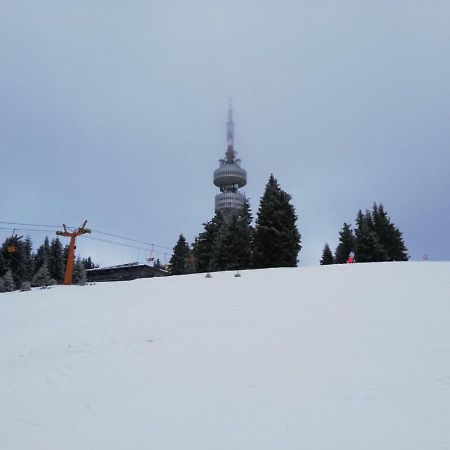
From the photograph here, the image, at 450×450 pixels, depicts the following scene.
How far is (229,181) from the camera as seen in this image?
147250 mm

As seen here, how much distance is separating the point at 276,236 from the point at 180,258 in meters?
22.9

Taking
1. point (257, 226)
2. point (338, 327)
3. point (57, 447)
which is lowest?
point (57, 447)

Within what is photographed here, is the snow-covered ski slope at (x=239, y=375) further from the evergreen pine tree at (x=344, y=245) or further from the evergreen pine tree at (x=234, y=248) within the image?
the evergreen pine tree at (x=344, y=245)

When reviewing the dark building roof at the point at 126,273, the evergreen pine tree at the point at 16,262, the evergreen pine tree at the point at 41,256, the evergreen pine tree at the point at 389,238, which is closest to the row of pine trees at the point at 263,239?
the evergreen pine tree at the point at 389,238

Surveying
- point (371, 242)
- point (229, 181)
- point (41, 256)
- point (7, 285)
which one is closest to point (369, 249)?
point (371, 242)

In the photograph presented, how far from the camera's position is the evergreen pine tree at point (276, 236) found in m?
36.9

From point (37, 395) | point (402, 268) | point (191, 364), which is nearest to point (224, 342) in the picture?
point (191, 364)

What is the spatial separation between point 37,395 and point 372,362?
268 inches

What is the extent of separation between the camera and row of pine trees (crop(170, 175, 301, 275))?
3707 cm

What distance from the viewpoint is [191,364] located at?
331 inches

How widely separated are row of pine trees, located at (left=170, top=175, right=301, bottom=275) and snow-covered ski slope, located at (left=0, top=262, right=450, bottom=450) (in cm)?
2257

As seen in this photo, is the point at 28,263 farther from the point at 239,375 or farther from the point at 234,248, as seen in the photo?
the point at 239,375

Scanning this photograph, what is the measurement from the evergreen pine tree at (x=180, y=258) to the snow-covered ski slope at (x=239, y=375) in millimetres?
41381

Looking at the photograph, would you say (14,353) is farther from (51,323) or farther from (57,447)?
(57,447)
